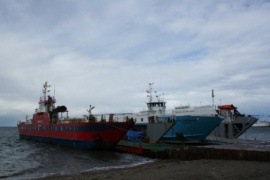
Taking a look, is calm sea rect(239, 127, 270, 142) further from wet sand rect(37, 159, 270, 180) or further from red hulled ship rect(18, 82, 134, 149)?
wet sand rect(37, 159, 270, 180)

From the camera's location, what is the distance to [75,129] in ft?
132

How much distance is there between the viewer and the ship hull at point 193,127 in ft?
131

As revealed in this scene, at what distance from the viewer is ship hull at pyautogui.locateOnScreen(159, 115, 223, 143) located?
39.9 m

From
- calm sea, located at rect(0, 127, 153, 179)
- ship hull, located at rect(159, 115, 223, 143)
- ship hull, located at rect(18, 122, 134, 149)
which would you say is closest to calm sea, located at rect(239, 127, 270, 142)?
ship hull, located at rect(159, 115, 223, 143)

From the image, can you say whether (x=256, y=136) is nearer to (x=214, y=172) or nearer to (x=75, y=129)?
(x=75, y=129)

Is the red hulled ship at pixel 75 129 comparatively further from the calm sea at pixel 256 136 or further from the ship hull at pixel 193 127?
the calm sea at pixel 256 136

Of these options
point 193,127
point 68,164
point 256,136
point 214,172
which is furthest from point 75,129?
point 256,136

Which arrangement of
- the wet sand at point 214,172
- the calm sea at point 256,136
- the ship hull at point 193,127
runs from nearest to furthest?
the wet sand at point 214,172, the ship hull at point 193,127, the calm sea at point 256,136

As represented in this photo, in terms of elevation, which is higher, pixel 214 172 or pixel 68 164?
pixel 214 172

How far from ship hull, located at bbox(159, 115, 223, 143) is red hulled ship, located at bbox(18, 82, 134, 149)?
242 inches

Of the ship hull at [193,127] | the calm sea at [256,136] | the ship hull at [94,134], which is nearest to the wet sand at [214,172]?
the ship hull at [94,134]

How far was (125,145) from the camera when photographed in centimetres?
3669

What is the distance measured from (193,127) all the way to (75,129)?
1465 centimetres

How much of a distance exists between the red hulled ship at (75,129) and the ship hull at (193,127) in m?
6.14
